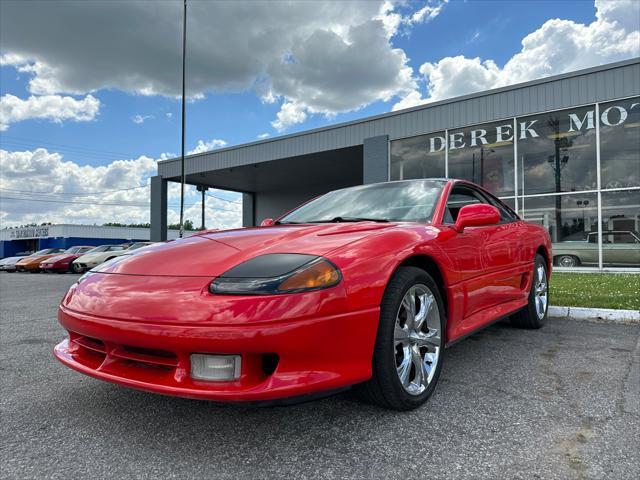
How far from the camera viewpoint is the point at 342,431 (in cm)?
190

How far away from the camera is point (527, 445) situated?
1.78 metres

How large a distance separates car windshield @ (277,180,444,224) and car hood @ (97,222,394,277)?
0.46 meters

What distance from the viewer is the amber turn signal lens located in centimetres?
174

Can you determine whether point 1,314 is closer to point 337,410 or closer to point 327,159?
point 337,410

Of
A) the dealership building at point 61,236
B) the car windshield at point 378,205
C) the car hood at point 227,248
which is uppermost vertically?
the dealership building at point 61,236

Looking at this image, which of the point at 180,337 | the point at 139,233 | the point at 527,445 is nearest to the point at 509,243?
the point at 527,445

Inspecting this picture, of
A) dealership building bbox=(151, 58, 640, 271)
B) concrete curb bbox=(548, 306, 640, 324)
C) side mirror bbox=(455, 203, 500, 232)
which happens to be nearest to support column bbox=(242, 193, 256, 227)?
dealership building bbox=(151, 58, 640, 271)

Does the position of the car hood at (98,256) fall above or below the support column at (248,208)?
below

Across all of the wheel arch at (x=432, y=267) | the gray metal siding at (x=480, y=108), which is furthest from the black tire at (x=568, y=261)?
the wheel arch at (x=432, y=267)

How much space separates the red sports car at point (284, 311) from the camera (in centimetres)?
167

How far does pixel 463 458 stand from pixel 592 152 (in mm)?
11055

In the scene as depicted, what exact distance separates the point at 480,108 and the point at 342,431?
38.4 ft

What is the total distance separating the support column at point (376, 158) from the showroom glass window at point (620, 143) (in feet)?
18.9

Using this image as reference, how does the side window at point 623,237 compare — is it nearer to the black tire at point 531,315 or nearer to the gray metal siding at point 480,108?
the gray metal siding at point 480,108
